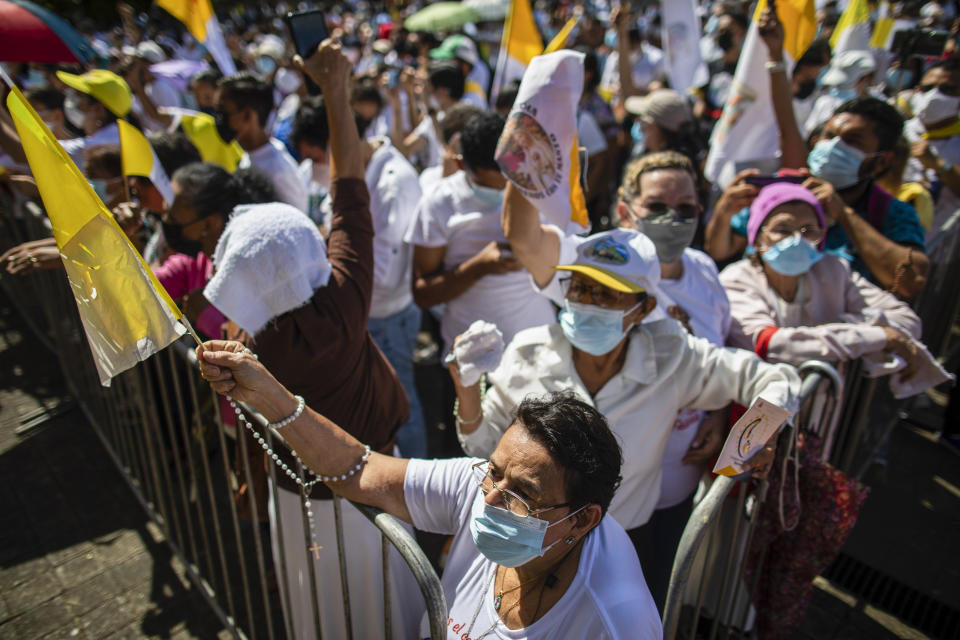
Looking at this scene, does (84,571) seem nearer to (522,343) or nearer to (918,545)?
(522,343)

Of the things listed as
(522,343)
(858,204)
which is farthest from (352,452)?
(858,204)

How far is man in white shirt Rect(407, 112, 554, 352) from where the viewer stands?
3182 millimetres

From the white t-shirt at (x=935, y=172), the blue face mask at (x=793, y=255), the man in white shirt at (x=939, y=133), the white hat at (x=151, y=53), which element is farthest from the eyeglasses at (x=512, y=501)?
the white hat at (x=151, y=53)

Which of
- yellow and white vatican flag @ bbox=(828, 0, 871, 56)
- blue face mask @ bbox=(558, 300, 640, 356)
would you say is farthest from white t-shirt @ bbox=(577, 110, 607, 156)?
blue face mask @ bbox=(558, 300, 640, 356)

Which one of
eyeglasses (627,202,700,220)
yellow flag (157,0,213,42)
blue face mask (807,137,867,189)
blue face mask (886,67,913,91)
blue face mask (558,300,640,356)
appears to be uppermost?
yellow flag (157,0,213,42)

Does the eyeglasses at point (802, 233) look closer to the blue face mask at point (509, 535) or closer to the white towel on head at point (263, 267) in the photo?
the blue face mask at point (509, 535)

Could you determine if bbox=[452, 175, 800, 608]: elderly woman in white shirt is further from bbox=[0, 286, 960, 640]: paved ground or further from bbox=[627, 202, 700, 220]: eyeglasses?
bbox=[0, 286, 960, 640]: paved ground

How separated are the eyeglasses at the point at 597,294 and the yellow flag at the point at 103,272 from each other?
→ 4.29 ft

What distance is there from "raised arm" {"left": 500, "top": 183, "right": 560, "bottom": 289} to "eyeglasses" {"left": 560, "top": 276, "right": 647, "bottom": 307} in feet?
1.06

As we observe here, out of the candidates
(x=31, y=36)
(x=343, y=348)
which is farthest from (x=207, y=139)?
(x=343, y=348)

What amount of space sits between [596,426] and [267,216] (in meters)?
1.28

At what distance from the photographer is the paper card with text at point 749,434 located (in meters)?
1.77

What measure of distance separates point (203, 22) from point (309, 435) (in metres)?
5.52

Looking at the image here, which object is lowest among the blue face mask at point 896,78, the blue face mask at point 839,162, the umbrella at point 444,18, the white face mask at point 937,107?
the blue face mask at point 839,162
